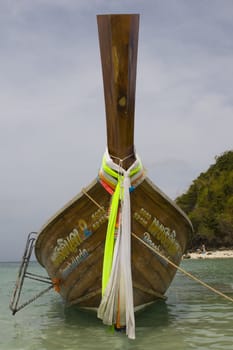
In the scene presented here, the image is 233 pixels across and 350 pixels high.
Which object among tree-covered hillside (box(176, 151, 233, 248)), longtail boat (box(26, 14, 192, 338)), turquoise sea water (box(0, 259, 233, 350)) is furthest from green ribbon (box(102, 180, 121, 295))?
tree-covered hillside (box(176, 151, 233, 248))

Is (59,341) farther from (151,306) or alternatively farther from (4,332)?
(151,306)

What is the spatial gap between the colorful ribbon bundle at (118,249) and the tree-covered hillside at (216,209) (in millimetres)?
48683

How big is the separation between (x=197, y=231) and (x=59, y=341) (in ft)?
169

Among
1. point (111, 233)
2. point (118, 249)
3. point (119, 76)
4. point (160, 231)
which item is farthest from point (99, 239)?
point (119, 76)

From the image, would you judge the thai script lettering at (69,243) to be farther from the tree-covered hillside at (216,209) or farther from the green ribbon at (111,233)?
the tree-covered hillside at (216,209)

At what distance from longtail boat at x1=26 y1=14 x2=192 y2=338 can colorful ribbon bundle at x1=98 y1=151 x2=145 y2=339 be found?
0.01 meters

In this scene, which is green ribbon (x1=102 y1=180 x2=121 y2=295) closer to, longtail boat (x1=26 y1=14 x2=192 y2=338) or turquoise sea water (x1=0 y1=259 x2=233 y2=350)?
longtail boat (x1=26 y1=14 x2=192 y2=338)

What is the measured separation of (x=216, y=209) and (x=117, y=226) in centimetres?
5198

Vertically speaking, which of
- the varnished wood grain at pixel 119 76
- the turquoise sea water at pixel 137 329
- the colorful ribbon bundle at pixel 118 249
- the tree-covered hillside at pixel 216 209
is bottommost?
the turquoise sea water at pixel 137 329

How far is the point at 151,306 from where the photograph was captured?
8383mm

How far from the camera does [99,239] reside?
7.02 metres

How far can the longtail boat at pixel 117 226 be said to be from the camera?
20.0 ft

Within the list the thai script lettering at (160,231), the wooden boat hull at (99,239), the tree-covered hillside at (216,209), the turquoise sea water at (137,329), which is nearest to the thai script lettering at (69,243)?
the wooden boat hull at (99,239)

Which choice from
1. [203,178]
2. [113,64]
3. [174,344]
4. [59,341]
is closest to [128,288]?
[174,344]
